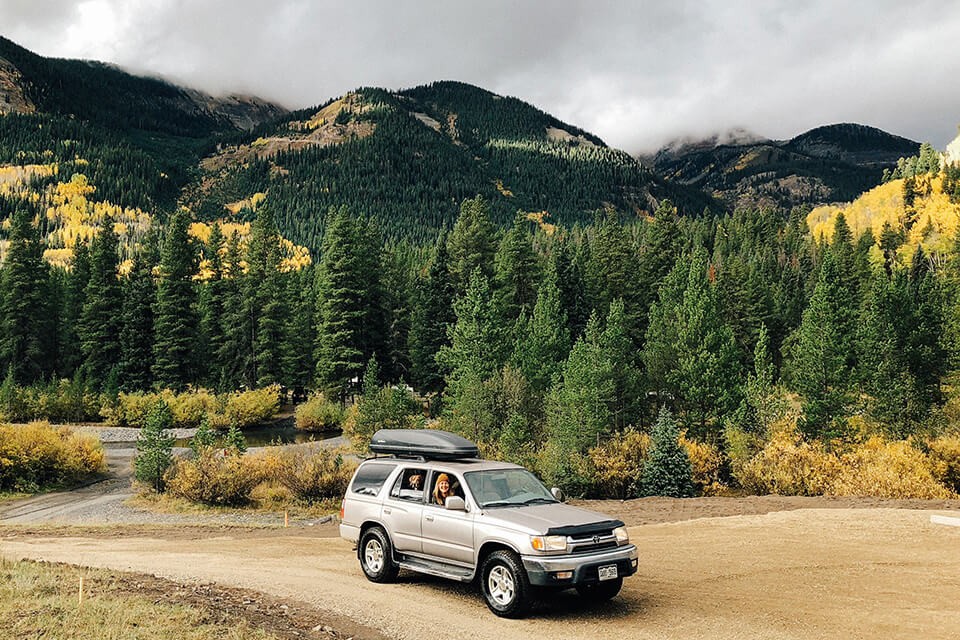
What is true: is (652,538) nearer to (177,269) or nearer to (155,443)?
(155,443)

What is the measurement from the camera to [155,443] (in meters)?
35.1

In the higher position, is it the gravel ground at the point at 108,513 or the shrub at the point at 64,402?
the shrub at the point at 64,402

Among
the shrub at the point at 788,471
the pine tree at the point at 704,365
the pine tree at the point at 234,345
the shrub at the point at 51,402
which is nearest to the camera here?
the shrub at the point at 788,471

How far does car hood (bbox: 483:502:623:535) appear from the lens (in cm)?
1031

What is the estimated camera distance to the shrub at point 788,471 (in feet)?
104

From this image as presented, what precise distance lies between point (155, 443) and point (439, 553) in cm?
2839

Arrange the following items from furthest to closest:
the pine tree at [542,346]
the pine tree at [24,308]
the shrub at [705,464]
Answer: the pine tree at [24,308] < the pine tree at [542,346] < the shrub at [705,464]

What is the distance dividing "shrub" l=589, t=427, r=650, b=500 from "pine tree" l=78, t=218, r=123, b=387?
50.0 meters

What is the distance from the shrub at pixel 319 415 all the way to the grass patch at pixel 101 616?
48.8 meters

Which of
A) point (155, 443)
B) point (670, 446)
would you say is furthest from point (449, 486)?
point (155, 443)

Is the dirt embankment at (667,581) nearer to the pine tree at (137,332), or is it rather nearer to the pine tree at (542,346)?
the pine tree at (542,346)

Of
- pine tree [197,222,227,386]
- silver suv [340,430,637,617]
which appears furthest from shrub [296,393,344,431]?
silver suv [340,430,637,617]

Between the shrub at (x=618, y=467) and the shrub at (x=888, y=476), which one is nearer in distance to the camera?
the shrub at (x=888, y=476)

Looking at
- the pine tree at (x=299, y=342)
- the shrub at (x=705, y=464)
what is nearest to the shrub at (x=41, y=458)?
the pine tree at (x=299, y=342)
